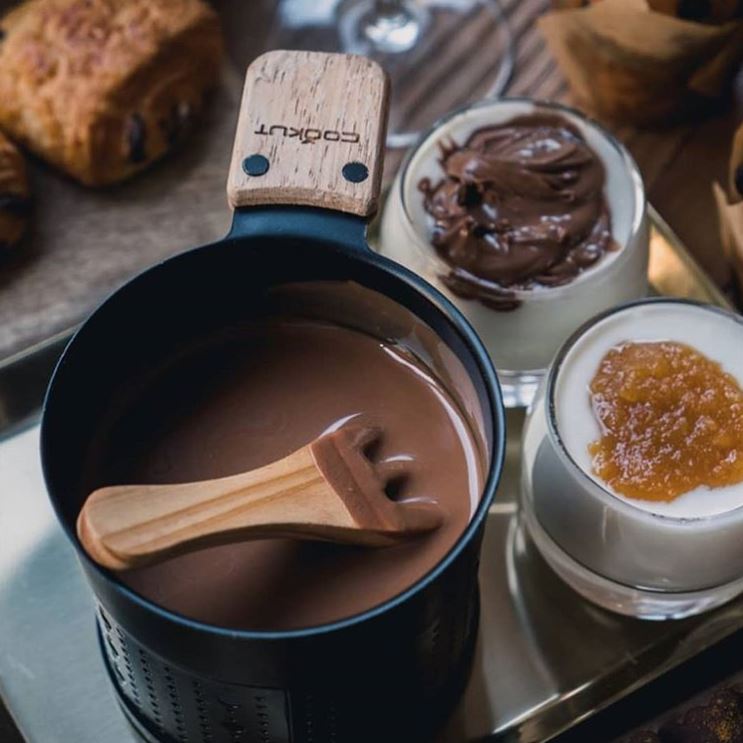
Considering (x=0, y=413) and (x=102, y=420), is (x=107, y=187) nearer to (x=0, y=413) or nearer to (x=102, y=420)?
(x=0, y=413)

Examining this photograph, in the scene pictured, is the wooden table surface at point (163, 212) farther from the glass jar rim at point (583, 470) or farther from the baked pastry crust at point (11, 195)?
the glass jar rim at point (583, 470)

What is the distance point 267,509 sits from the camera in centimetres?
82

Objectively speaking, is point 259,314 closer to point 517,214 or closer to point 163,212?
point 517,214

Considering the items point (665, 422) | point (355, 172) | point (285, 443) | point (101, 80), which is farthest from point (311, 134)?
point (101, 80)

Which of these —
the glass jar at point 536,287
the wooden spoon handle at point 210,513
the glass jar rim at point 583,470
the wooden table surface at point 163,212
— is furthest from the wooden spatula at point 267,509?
the wooden table surface at point 163,212

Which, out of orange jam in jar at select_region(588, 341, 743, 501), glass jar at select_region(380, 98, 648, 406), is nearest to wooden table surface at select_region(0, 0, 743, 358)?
glass jar at select_region(380, 98, 648, 406)

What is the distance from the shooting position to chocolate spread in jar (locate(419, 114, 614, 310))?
1.09 meters

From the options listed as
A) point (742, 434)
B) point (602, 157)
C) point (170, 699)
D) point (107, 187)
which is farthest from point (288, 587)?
point (107, 187)

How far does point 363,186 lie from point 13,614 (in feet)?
1.40

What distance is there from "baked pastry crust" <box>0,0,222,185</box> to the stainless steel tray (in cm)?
36

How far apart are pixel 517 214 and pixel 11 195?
484 millimetres

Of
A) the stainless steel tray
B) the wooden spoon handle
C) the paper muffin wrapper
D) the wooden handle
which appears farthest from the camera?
the paper muffin wrapper

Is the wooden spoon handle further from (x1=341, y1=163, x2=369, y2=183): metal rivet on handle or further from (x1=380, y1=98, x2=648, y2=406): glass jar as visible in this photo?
(x1=380, y1=98, x2=648, y2=406): glass jar

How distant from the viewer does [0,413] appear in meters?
1.13
